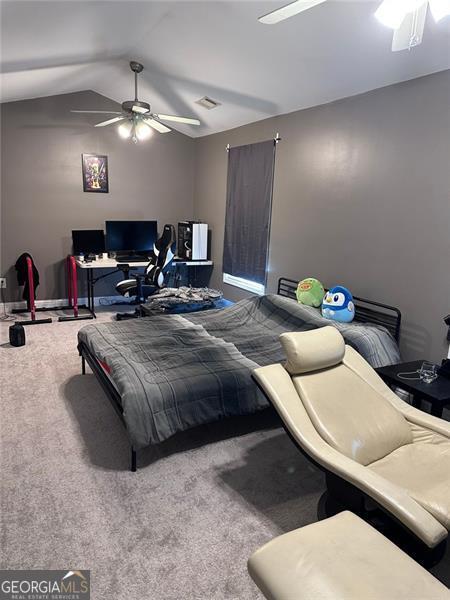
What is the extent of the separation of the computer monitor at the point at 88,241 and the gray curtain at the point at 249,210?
→ 5.73 feet

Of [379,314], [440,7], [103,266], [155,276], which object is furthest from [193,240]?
[440,7]

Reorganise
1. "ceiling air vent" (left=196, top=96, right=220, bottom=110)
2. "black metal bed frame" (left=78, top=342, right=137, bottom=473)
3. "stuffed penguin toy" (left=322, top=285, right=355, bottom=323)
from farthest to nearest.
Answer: "ceiling air vent" (left=196, top=96, right=220, bottom=110) → "stuffed penguin toy" (left=322, top=285, right=355, bottom=323) → "black metal bed frame" (left=78, top=342, right=137, bottom=473)

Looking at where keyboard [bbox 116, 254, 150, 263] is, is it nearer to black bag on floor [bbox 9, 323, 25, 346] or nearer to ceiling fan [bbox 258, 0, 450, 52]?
black bag on floor [bbox 9, 323, 25, 346]

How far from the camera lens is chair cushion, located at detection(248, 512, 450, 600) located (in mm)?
1215

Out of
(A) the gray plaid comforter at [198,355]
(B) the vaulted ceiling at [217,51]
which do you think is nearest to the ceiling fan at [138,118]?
(B) the vaulted ceiling at [217,51]

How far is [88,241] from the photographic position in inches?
225

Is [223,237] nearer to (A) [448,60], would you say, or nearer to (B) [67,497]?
(A) [448,60]

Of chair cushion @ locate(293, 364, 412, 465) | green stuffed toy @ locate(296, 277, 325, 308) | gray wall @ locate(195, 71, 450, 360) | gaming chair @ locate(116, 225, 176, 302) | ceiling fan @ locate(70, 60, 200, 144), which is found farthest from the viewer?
gaming chair @ locate(116, 225, 176, 302)

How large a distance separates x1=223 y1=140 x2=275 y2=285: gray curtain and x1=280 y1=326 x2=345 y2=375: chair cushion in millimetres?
2687

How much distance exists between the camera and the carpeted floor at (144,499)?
5.78ft

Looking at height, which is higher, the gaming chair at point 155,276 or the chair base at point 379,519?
the gaming chair at point 155,276

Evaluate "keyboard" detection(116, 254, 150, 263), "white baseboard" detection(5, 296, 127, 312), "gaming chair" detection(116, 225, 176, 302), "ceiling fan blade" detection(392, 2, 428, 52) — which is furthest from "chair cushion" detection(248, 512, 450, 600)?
"white baseboard" detection(5, 296, 127, 312)

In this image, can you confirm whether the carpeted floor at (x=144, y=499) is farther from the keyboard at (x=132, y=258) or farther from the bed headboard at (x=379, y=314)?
the keyboard at (x=132, y=258)

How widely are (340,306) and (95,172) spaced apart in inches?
159
